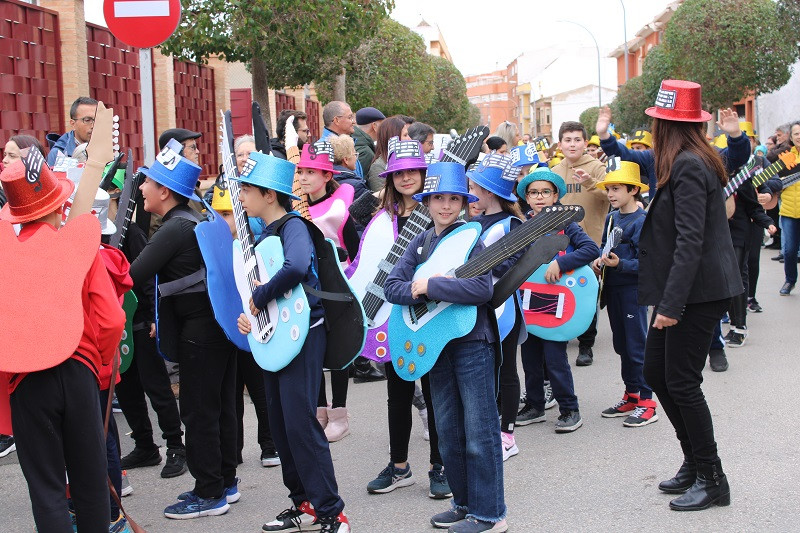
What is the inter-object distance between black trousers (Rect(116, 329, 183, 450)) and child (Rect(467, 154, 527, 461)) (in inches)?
80.2

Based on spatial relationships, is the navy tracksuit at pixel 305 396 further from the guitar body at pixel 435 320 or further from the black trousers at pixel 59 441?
the black trousers at pixel 59 441

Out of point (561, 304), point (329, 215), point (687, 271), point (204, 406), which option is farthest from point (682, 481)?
point (329, 215)

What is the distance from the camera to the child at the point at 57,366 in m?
3.62

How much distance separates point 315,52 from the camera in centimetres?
1328

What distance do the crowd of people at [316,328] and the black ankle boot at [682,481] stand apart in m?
0.01

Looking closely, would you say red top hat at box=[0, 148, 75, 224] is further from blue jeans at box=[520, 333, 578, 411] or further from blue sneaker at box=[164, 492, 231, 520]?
blue jeans at box=[520, 333, 578, 411]

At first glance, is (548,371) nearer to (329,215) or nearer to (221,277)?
(329,215)

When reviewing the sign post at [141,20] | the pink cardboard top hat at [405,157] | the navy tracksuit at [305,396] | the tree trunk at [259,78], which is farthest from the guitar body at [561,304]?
the tree trunk at [259,78]

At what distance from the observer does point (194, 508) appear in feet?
16.6

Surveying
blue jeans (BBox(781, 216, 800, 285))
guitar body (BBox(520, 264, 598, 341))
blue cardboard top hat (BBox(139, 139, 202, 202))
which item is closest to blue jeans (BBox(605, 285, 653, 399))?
guitar body (BBox(520, 264, 598, 341))

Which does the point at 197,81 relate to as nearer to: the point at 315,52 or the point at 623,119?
the point at 315,52

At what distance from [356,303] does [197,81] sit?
1517cm

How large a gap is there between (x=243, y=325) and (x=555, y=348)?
8.57 ft

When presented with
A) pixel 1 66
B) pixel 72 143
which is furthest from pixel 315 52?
pixel 72 143
